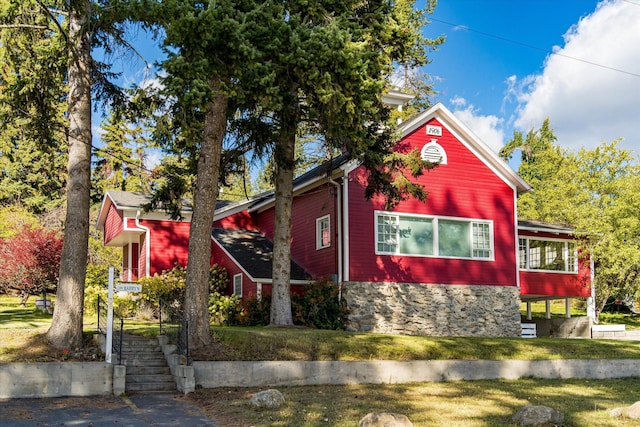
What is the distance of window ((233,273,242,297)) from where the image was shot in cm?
2329

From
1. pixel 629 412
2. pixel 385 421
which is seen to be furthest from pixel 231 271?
pixel 629 412

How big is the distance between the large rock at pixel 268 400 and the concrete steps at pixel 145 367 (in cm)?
248

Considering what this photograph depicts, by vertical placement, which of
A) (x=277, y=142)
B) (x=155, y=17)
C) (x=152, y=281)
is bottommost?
(x=152, y=281)

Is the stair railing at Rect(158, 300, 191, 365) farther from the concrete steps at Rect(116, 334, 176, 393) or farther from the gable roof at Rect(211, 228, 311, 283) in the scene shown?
the gable roof at Rect(211, 228, 311, 283)

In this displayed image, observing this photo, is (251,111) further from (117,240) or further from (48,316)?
(117,240)

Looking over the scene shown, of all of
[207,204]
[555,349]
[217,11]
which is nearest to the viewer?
[217,11]

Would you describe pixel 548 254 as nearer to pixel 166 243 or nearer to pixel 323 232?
pixel 323 232

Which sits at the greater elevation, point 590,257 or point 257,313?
point 590,257

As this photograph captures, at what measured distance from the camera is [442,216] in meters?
22.6

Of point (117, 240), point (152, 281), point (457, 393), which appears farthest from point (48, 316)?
point (457, 393)

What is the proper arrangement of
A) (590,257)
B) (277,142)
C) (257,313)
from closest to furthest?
(277,142) < (257,313) < (590,257)

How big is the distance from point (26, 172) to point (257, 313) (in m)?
28.1

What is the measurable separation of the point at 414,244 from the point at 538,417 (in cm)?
1253

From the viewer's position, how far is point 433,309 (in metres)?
21.9
